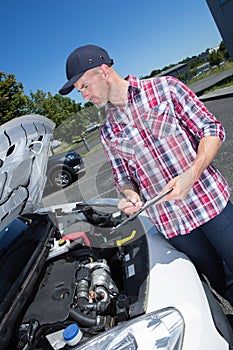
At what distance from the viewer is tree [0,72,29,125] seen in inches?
554

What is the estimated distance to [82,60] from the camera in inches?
50.0

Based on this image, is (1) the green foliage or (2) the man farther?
(1) the green foliage

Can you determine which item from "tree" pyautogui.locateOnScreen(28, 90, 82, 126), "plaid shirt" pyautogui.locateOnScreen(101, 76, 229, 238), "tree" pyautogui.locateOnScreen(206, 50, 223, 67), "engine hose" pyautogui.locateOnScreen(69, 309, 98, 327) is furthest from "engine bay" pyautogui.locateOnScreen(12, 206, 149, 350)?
"tree" pyautogui.locateOnScreen(206, 50, 223, 67)

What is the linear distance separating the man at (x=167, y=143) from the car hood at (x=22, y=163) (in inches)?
14.5

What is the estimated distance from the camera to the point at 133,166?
56.8 inches

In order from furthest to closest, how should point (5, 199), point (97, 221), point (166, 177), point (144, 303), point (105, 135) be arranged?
point (97, 221)
point (5, 199)
point (105, 135)
point (166, 177)
point (144, 303)

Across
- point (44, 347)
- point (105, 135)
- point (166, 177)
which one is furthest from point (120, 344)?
point (105, 135)

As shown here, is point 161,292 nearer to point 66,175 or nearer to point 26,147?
point 26,147

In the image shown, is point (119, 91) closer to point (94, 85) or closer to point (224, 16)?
point (94, 85)

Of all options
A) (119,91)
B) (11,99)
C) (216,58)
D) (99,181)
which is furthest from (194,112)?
(216,58)

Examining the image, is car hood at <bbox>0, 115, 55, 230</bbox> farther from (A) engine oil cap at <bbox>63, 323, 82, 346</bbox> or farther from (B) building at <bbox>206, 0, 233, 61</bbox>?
(B) building at <bbox>206, 0, 233, 61</bbox>

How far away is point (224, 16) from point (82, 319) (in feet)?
44.0

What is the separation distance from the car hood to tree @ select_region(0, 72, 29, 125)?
1261 centimetres

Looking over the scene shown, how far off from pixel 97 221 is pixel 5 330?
105cm
